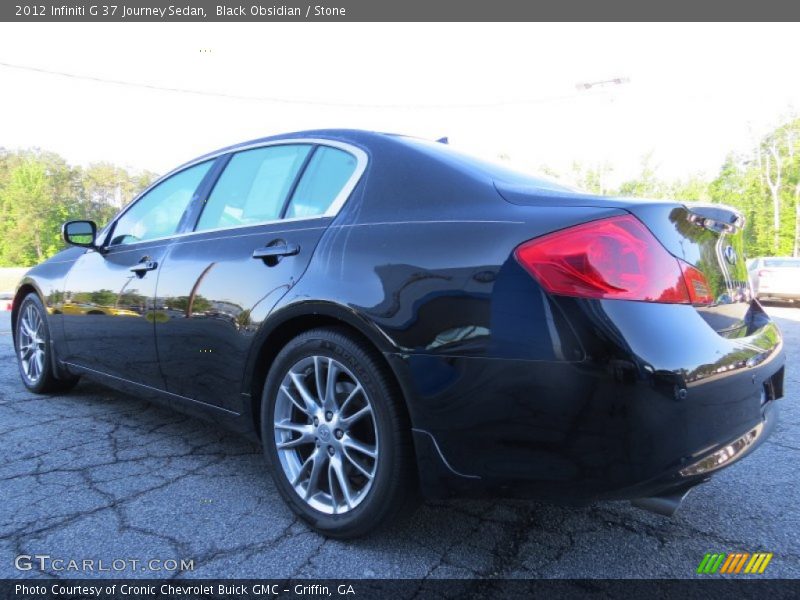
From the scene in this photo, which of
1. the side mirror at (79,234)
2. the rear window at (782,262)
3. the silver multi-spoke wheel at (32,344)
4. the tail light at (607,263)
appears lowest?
the rear window at (782,262)

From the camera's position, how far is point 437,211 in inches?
71.3

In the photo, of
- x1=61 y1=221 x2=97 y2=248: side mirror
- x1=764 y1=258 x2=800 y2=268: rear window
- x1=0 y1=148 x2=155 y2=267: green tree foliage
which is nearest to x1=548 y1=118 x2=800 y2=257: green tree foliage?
x1=764 y1=258 x2=800 y2=268: rear window

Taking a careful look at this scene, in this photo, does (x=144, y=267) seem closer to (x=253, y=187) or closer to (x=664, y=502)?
(x=253, y=187)

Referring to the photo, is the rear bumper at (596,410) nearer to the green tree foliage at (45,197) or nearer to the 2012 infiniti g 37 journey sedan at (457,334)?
the 2012 infiniti g 37 journey sedan at (457,334)

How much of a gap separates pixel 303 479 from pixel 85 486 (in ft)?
3.48

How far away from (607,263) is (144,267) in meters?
2.38

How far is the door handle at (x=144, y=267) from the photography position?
9.30 feet

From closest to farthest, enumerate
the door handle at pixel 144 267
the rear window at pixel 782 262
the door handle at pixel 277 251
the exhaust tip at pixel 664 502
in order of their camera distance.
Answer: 1. the exhaust tip at pixel 664 502
2. the door handle at pixel 277 251
3. the door handle at pixel 144 267
4. the rear window at pixel 782 262

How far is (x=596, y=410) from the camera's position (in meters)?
1.44

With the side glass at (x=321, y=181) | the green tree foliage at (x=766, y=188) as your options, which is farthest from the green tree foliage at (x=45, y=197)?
the side glass at (x=321, y=181)

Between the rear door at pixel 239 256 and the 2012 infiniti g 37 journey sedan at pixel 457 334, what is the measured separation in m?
0.01

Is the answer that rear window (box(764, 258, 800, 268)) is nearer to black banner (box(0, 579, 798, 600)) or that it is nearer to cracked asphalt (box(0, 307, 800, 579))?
cracked asphalt (box(0, 307, 800, 579))

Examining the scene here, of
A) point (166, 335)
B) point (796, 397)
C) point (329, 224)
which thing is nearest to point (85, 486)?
point (166, 335)

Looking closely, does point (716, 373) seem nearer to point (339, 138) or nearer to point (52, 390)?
point (339, 138)
